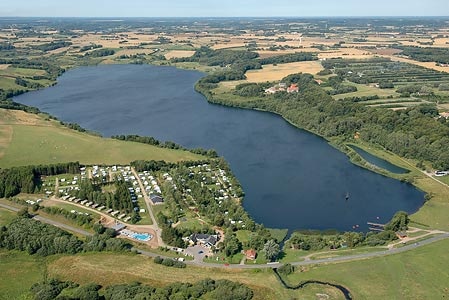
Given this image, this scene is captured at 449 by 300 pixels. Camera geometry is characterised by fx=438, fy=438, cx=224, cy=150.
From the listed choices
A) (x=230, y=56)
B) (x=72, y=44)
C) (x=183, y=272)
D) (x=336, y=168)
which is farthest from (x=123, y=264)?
(x=72, y=44)

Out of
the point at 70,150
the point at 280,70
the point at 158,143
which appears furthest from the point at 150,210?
the point at 280,70

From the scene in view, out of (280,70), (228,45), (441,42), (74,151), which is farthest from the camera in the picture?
(441,42)

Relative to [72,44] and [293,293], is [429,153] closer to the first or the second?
[293,293]

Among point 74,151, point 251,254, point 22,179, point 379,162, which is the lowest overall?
point 379,162

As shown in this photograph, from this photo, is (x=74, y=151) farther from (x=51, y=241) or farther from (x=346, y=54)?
(x=346, y=54)

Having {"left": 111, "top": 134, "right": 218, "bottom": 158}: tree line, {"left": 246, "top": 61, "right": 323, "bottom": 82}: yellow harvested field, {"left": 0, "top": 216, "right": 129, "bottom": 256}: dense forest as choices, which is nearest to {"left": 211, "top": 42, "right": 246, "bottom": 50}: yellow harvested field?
{"left": 246, "top": 61, "right": 323, "bottom": 82}: yellow harvested field

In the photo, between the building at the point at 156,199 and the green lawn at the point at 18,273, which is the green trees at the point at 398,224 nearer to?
the building at the point at 156,199

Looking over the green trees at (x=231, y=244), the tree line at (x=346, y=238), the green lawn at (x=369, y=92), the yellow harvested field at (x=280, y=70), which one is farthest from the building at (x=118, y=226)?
the yellow harvested field at (x=280, y=70)

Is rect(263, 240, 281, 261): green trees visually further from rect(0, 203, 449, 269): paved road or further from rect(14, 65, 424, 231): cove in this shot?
rect(14, 65, 424, 231): cove
